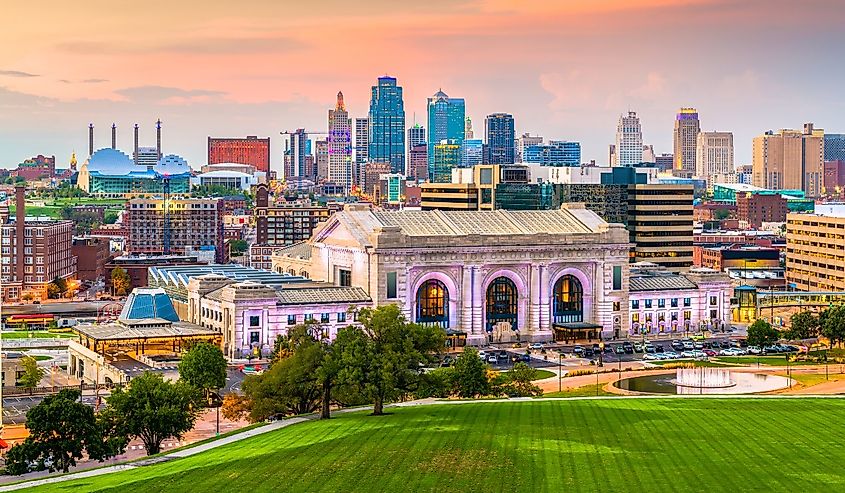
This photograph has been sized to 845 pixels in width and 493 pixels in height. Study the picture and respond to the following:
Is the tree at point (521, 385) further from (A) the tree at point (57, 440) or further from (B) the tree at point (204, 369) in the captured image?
(A) the tree at point (57, 440)

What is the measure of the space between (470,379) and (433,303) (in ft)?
169

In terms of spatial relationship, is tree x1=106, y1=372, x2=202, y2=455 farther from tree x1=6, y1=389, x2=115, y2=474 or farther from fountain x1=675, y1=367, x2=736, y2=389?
fountain x1=675, y1=367, x2=736, y2=389

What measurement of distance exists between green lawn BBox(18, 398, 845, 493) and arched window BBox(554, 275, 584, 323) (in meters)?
68.3

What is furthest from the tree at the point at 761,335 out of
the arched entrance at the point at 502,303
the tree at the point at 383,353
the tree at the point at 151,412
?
the tree at the point at 151,412

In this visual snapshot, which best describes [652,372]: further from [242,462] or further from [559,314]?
[242,462]

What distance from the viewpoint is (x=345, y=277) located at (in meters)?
167

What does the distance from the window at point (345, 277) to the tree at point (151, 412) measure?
228 ft

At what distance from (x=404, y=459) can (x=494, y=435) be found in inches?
341

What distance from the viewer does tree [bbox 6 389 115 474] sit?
8638 centimetres

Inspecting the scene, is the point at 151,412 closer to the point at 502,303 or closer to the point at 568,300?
the point at 502,303

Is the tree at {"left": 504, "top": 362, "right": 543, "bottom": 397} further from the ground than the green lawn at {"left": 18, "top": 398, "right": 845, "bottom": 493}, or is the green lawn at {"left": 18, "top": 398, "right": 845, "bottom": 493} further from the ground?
the tree at {"left": 504, "top": 362, "right": 543, "bottom": 397}

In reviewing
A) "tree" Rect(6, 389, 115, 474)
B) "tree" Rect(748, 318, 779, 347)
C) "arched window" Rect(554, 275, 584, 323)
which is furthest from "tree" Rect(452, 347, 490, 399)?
"arched window" Rect(554, 275, 584, 323)

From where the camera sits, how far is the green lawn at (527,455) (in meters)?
74.1

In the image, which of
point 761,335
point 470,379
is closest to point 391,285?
point 761,335
